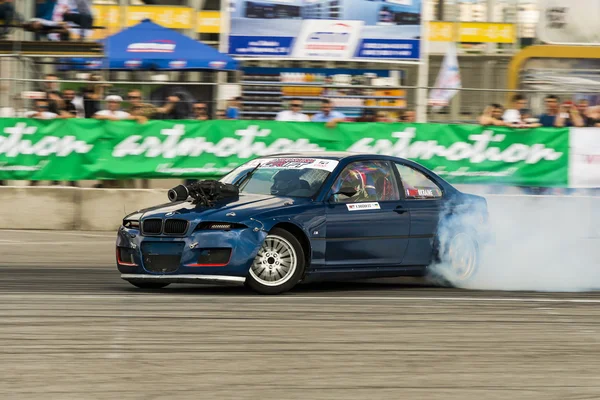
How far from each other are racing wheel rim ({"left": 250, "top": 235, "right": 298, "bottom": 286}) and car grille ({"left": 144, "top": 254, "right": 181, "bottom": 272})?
0.64 m

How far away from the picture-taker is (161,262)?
9633 mm

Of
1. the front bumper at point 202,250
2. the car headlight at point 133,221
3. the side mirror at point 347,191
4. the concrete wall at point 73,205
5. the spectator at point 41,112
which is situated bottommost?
the concrete wall at point 73,205

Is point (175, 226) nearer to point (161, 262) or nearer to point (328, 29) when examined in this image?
point (161, 262)

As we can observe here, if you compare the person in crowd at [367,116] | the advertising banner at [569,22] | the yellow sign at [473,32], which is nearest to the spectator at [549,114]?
the person in crowd at [367,116]

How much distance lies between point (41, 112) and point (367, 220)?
25.2 ft

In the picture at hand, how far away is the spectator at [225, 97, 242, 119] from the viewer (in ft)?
55.1

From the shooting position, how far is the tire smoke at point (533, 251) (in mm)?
11109

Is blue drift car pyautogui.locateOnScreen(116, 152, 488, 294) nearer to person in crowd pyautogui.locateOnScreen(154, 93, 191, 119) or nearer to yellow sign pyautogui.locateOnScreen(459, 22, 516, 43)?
person in crowd pyautogui.locateOnScreen(154, 93, 191, 119)

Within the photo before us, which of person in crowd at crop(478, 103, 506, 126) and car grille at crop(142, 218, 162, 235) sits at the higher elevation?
person in crowd at crop(478, 103, 506, 126)

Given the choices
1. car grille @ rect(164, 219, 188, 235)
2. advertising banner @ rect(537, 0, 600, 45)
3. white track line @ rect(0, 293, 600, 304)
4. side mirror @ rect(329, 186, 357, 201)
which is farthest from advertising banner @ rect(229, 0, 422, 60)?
car grille @ rect(164, 219, 188, 235)

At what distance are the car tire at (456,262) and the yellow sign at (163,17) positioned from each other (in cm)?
→ 1326

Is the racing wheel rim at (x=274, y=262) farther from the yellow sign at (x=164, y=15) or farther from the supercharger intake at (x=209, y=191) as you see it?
the yellow sign at (x=164, y=15)

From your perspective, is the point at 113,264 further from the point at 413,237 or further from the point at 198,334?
the point at 198,334

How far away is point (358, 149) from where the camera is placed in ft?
54.6
